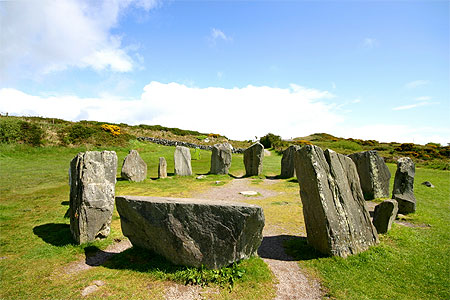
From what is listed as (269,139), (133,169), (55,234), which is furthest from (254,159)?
(269,139)

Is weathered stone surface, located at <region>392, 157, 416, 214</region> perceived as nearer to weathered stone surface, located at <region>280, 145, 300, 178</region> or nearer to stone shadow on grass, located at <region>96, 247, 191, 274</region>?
weathered stone surface, located at <region>280, 145, 300, 178</region>

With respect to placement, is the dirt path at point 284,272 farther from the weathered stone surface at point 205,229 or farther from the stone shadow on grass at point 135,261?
the stone shadow on grass at point 135,261

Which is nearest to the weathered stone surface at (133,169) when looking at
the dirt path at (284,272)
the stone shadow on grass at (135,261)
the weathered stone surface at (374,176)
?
the stone shadow on grass at (135,261)

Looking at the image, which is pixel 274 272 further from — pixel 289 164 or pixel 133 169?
pixel 289 164

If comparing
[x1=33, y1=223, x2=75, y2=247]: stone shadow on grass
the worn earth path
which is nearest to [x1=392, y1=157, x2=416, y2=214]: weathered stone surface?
the worn earth path

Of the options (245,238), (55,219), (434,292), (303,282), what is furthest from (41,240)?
(434,292)

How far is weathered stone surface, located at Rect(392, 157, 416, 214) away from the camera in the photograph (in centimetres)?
1029

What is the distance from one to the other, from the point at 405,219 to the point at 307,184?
6.20 m

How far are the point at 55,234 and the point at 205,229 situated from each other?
6022mm

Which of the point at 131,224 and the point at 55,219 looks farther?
the point at 55,219

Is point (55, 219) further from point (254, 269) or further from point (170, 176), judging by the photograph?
point (170, 176)

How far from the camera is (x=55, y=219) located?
375 inches

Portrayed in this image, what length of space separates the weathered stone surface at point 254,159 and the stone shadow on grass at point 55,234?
48.5 feet

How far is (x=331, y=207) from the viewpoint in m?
6.38
